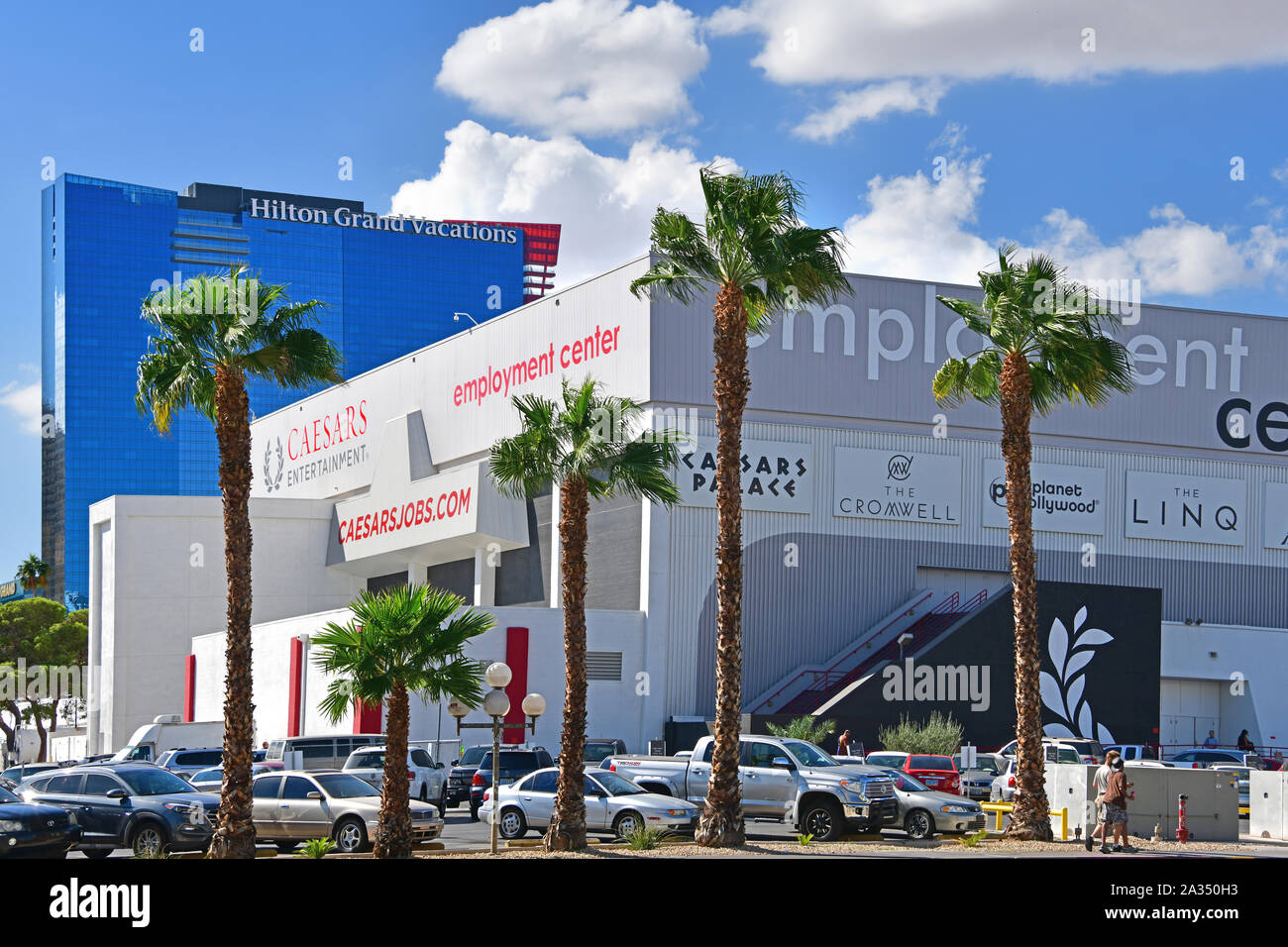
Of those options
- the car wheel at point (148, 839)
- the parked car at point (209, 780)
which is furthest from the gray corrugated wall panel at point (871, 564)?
the car wheel at point (148, 839)

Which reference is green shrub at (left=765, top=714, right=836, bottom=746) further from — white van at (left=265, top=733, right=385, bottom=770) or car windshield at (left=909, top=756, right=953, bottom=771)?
white van at (left=265, top=733, right=385, bottom=770)

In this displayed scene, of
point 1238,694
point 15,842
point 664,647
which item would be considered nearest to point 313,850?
point 15,842

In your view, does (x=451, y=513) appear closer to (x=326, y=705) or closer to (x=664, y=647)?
(x=664, y=647)

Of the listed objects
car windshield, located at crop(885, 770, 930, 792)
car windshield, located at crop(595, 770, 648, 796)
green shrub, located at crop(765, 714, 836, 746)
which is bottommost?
green shrub, located at crop(765, 714, 836, 746)

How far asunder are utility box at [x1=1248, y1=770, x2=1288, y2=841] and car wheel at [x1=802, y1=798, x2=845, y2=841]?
909cm

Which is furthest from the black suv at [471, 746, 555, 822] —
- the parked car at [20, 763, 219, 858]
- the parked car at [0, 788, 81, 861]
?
the parked car at [0, 788, 81, 861]

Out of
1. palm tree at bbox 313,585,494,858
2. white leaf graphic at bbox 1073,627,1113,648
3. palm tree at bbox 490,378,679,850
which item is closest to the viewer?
palm tree at bbox 313,585,494,858

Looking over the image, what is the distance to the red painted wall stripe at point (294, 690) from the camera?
57.9 meters

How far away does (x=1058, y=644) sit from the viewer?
50.5 m

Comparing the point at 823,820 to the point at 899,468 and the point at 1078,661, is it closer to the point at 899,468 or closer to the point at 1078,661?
the point at 1078,661

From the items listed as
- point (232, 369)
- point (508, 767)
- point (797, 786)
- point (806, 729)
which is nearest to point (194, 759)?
point (508, 767)

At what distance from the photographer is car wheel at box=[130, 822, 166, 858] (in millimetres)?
24953

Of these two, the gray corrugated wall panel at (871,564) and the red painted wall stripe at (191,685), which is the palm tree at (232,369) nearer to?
the gray corrugated wall panel at (871,564)

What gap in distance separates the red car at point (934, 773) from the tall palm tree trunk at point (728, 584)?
10.3 m
